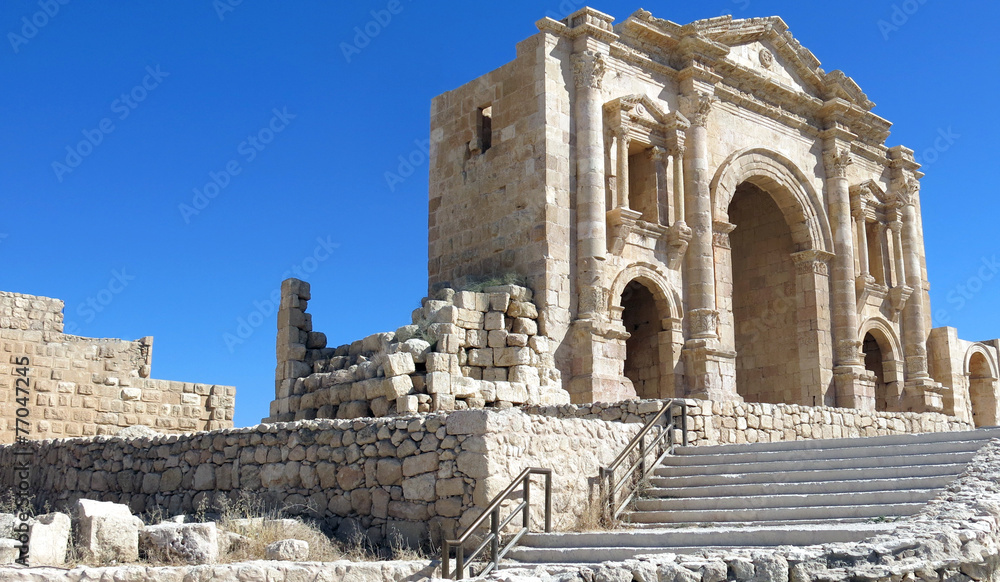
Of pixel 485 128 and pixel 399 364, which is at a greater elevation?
pixel 485 128

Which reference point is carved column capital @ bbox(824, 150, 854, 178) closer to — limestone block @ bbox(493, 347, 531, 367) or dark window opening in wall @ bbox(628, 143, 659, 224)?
dark window opening in wall @ bbox(628, 143, 659, 224)

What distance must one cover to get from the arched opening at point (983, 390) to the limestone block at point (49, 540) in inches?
952

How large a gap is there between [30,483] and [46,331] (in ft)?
11.4

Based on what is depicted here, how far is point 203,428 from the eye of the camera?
713 inches

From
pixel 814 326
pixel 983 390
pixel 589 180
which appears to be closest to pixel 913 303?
pixel 814 326

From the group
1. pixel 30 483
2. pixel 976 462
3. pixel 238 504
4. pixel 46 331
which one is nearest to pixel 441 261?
pixel 46 331

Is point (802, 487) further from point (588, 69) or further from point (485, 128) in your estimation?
point (485, 128)

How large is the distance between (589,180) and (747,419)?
5.95m

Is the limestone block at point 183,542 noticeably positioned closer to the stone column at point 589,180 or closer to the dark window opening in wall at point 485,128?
the stone column at point 589,180

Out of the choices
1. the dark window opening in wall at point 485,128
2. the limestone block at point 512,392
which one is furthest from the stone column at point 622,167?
the limestone block at point 512,392

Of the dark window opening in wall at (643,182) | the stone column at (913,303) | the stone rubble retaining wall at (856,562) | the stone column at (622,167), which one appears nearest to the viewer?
the stone rubble retaining wall at (856,562)

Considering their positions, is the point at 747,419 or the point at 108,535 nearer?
the point at 108,535

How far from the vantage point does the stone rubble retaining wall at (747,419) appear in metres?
11.9

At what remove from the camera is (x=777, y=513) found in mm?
9148
